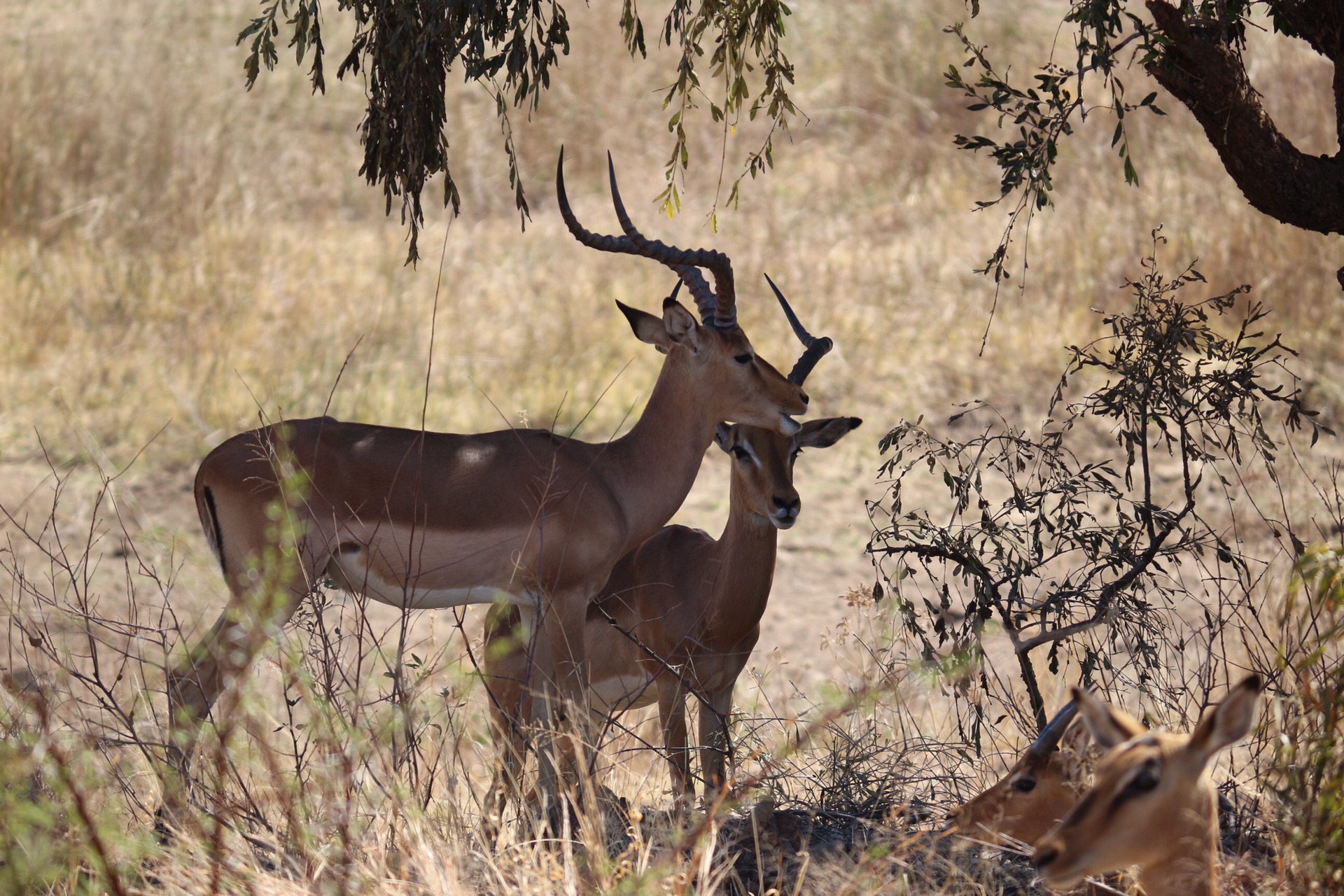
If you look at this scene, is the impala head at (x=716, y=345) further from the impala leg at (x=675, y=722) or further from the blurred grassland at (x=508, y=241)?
the blurred grassland at (x=508, y=241)

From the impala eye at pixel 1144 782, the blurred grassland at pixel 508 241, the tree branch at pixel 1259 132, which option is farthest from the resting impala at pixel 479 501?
the blurred grassland at pixel 508 241

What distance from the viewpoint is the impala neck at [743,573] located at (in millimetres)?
5941

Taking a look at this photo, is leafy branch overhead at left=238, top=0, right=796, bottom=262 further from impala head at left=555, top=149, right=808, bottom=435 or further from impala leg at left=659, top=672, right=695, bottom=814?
impala leg at left=659, top=672, right=695, bottom=814

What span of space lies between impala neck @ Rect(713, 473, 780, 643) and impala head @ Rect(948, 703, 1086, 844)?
7.08 ft

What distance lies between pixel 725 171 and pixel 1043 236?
3.86 m

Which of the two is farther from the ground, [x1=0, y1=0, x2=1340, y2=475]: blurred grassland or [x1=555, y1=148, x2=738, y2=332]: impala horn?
[x1=0, y1=0, x2=1340, y2=475]: blurred grassland

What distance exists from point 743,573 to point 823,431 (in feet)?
2.48

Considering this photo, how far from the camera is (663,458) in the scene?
20.1ft

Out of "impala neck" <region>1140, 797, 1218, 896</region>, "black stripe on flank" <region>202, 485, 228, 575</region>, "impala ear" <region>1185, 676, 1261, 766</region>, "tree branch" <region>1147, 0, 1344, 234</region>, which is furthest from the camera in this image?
"black stripe on flank" <region>202, 485, 228, 575</region>

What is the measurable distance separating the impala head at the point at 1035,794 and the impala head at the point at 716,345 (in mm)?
2154

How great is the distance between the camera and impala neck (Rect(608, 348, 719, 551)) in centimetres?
609

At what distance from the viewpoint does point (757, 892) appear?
4457mm

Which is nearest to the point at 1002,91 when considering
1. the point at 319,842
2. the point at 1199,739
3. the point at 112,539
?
the point at 1199,739

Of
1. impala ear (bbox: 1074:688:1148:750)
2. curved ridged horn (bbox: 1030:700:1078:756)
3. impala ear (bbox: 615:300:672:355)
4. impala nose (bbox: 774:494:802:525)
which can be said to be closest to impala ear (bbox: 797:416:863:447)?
impala nose (bbox: 774:494:802:525)
